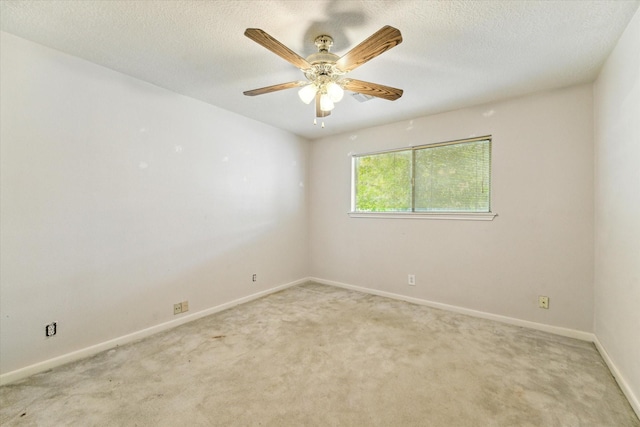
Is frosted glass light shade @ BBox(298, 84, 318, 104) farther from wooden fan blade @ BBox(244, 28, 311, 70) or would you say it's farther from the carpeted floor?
the carpeted floor

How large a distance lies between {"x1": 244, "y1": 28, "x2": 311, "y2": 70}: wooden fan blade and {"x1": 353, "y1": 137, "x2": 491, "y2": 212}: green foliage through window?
2243 mm

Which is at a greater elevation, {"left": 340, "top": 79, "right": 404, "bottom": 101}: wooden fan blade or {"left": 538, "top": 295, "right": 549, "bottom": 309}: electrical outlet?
{"left": 340, "top": 79, "right": 404, "bottom": 101}: wooden fan blade

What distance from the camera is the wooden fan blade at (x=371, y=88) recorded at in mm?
1962

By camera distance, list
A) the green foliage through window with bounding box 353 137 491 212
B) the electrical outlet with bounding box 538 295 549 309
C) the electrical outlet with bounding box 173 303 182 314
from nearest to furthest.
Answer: the electrical outlet with bounding box 538 295 549 309, the electrical outlet with bounding box 173 303 182 314, the green foliage through window with bounding box 353 137 491 212

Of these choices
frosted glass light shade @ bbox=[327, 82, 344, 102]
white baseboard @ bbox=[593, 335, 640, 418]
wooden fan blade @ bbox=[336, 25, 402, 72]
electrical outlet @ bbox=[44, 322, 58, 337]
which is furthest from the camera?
electrical outlet @ bbox=[44, 322, 58, 337]

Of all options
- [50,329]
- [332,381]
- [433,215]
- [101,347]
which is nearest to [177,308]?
[101,347]

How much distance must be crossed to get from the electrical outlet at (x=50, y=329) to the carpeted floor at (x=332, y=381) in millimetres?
265

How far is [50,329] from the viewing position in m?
Result: 2.08

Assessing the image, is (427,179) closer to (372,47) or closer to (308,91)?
(308,91)

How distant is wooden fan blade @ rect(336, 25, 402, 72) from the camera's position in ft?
4.60

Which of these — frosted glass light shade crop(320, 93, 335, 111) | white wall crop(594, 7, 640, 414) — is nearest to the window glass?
white wall crop(594, 7, 640, 414)

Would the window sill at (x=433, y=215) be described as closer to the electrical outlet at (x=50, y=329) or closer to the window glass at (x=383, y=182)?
the window glass at (x=383, y=182)

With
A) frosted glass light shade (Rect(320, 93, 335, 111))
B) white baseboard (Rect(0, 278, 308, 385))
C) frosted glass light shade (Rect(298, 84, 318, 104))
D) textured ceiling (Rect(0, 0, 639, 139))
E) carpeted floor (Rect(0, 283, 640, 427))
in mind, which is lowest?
carpeted floor (Rect(0, 283, 640, 427))

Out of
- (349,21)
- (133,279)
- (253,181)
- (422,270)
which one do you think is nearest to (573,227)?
(422,270)
